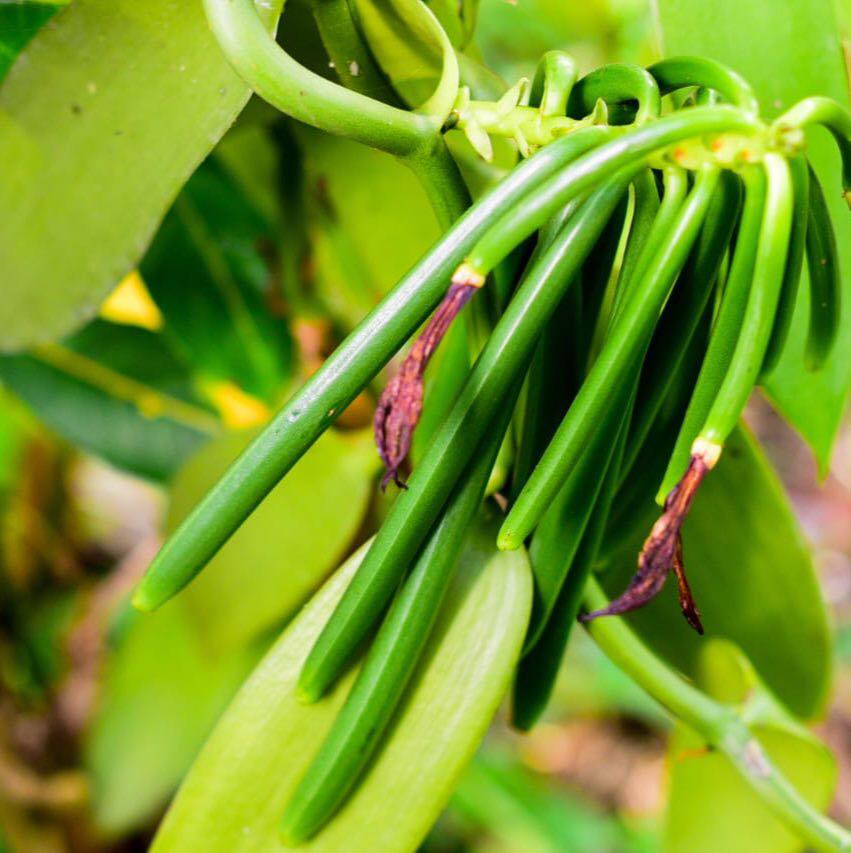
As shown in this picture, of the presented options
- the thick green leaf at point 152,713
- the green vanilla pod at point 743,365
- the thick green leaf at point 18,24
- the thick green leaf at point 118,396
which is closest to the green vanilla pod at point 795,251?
the green vanilla pod at point 743,365

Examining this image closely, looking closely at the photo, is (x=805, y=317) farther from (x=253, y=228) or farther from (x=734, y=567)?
(x=253, y=228)

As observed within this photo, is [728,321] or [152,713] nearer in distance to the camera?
[728,321]

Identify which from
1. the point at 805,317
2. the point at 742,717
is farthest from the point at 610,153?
the point at 742,717

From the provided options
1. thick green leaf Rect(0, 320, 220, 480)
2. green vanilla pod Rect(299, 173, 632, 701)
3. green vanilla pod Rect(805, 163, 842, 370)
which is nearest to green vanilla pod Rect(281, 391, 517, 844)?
green vanilla pod Rect(299, 173, 632, 701)

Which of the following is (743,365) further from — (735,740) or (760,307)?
(735,740)

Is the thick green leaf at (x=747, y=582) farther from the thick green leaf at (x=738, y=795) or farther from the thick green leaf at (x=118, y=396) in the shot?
the thick green leaf at (x=118, y=396)

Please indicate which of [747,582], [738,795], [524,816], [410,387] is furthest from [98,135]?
[524,816]

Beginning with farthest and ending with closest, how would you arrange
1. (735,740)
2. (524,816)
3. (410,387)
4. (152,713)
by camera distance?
(524,816) < (152,713) < (735,740) < (410,387)
